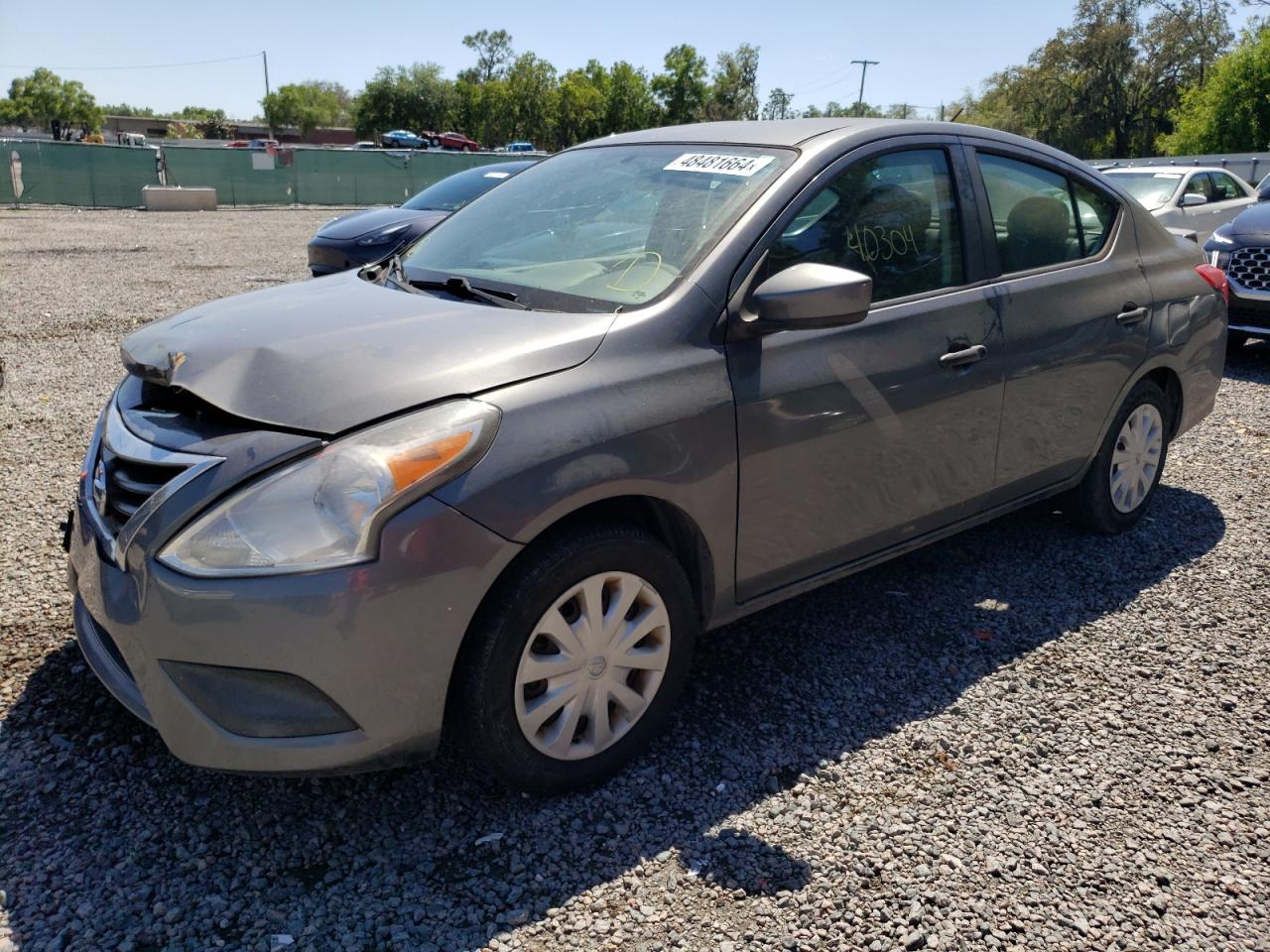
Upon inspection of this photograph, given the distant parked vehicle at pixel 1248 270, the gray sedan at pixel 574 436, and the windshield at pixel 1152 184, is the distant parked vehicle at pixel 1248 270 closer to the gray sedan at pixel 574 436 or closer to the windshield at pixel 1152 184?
the windshield at pixel 1152 184

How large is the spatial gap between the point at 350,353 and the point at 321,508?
0.54 meters

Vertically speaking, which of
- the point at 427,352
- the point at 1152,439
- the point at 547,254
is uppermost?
the point at 547,254

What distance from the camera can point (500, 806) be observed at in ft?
8.82

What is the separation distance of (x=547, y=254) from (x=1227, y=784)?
8.50ft

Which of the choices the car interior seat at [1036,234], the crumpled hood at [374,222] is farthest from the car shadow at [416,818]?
the crumpled hood at [374,222]

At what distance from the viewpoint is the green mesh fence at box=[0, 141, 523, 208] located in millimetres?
26547

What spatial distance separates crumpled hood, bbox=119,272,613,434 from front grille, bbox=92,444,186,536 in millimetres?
218

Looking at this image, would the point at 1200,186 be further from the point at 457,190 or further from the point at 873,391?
the point at 873,391

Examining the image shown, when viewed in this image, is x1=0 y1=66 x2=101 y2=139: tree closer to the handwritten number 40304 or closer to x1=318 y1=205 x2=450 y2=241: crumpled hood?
x1=318 y1=205 x2=450 y2=241: crumpled hood

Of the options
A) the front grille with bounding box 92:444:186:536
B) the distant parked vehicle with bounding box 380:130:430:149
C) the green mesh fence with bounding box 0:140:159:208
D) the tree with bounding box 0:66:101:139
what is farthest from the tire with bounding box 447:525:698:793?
the tree with bounding box 0:66:101:139

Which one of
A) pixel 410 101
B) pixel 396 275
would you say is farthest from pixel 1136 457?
pixel 410 101

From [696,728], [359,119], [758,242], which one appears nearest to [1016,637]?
[696,728]

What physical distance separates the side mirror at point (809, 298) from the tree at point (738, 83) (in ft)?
278

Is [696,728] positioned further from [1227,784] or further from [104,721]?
[104,721]
